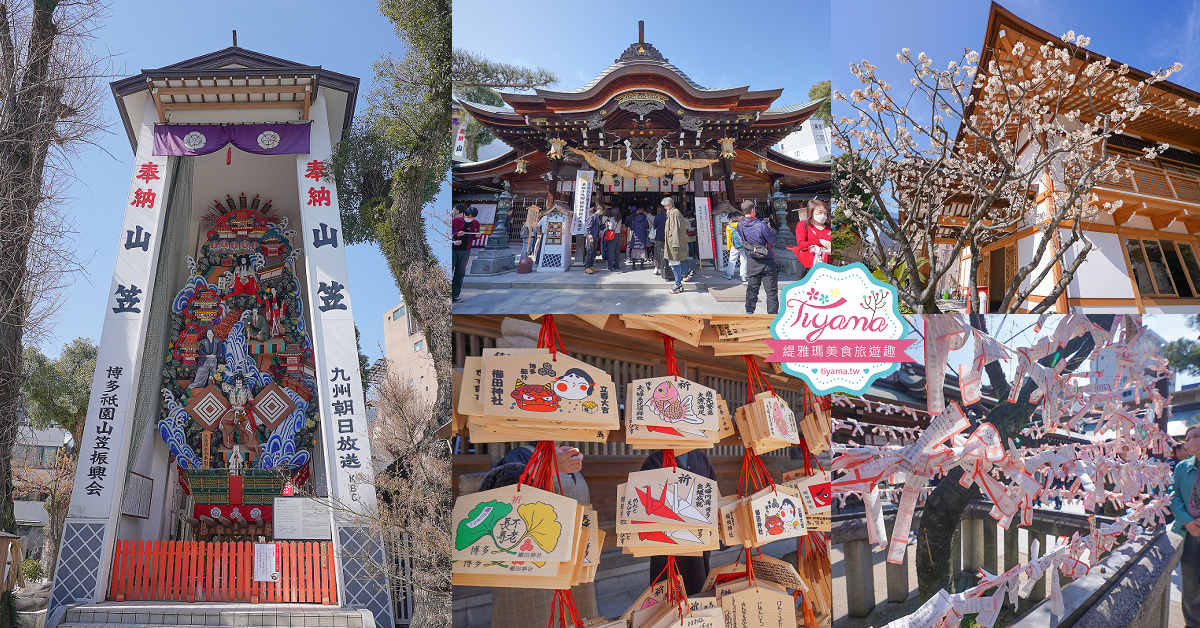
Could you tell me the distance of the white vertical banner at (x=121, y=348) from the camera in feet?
17.4

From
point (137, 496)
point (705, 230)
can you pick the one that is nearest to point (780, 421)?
point (705, 230)

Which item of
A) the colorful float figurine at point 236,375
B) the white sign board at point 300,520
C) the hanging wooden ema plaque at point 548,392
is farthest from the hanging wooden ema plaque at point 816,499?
the colorful float figurine at point 236,375

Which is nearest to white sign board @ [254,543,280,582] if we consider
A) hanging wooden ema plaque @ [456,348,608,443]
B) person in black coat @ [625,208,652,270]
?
hanging wooden ema plaque @ [456,348,608,443]

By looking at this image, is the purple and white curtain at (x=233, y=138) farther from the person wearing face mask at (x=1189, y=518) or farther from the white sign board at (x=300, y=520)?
the person wearing face mask at (x=1189, y=518)

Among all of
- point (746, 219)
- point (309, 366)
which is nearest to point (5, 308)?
point (309, 366)

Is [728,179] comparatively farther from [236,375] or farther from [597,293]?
[236,375]

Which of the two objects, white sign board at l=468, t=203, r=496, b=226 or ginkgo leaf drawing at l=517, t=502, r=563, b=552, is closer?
ginkgo leaf drawing at l=517, t=502, r=563, b=552

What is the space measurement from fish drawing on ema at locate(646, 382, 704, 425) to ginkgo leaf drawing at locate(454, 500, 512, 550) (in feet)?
2.51

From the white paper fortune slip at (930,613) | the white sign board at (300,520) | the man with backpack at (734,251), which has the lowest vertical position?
the white sign board at (300,520)

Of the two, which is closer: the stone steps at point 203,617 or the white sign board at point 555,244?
the white sign board at point 555,244

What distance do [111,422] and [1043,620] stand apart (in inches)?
274

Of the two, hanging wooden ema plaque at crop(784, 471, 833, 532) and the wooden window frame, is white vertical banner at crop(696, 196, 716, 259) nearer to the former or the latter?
hanging wooden ema plaque at crop(784, 471, 833, 532)

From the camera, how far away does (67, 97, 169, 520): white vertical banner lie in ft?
17.4

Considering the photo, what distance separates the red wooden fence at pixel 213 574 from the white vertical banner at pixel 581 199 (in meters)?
3.97
